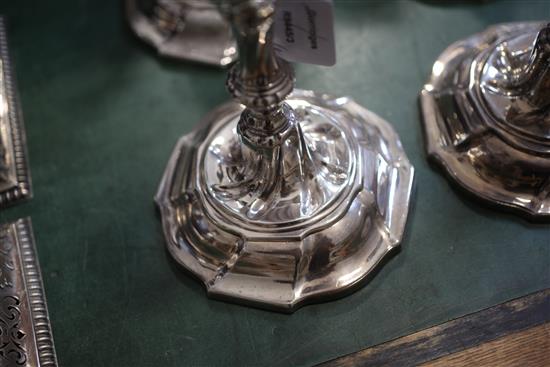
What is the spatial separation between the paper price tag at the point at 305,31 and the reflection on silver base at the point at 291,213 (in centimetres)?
10

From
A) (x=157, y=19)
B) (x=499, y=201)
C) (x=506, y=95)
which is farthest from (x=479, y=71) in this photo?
(x=157, y=19)

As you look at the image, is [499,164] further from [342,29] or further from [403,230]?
[342,29]

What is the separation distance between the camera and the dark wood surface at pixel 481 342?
2.22 ft

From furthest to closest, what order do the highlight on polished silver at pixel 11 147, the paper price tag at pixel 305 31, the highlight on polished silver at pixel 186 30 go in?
the highlight on polished silver at pixel 186 30 → the highlight on polished silver at pixel 11 147 → the paper price tag at pixel 305 31

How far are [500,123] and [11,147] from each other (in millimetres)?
732

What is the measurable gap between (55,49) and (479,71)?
0.74 meters

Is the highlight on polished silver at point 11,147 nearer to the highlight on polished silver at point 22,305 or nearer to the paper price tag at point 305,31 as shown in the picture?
the highlight on polished silver at point 22,305

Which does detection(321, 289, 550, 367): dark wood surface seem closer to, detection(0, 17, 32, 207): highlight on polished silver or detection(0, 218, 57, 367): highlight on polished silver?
detection(0, 218, 57, 367): highlight on polished silver

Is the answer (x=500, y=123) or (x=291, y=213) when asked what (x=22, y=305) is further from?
(x=500, y=123)

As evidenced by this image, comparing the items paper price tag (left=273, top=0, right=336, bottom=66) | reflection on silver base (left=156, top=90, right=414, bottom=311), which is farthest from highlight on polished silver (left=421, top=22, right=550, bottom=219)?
paper price tag (left=273, top=0, right=336, bottom=66)

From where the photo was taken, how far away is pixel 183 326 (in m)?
0.75

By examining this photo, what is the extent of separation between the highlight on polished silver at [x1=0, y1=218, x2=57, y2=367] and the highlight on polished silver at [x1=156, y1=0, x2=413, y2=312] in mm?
190

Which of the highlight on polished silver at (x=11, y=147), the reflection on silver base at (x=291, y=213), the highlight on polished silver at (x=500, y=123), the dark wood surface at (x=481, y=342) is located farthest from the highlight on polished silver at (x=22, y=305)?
the highlight on polished silver at (x=500, y=123)

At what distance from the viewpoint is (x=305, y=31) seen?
674 mm
